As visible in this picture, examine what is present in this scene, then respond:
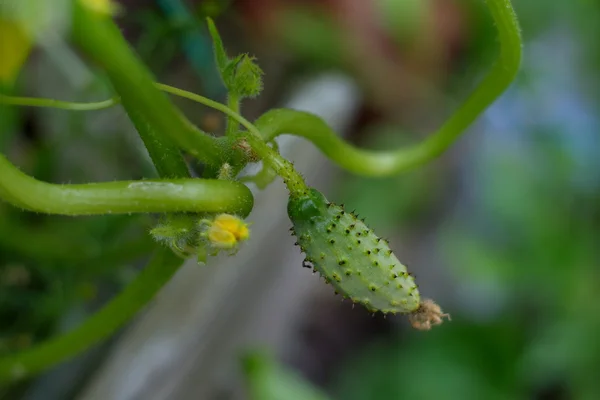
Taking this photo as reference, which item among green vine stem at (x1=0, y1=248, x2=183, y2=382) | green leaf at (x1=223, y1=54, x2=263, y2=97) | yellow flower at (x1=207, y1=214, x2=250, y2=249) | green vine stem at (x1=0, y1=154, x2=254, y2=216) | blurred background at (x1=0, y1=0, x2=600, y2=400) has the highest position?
blurred background at (x1=0, y1=0, x2=600, y2=400)

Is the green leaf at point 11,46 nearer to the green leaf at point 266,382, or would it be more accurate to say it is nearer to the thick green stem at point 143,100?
the thick green stem at point 143,100

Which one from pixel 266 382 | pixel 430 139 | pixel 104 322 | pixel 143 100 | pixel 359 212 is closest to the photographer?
pixel 143 100

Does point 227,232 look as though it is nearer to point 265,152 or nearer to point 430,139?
point 265,152

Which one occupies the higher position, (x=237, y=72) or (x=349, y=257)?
(x=237, y=72)

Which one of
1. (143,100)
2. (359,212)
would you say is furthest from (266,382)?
(143,100)

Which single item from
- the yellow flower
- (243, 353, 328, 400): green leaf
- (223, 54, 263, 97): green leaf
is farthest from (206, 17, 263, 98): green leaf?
(243, 353, 328, 400): green leaf

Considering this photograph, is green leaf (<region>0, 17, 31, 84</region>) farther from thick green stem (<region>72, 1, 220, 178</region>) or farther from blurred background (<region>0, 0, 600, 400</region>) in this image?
blurred background (<region>0, 0, 600, 400</region>)
